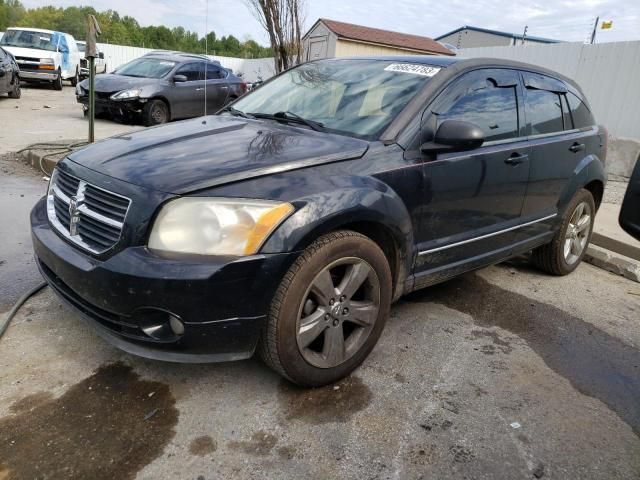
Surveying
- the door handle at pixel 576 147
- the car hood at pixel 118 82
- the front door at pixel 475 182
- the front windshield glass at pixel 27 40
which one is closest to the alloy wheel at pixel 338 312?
the front door at pixel 475 182

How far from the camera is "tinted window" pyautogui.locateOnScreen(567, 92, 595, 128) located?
424 centimetres

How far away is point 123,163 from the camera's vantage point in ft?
8.06

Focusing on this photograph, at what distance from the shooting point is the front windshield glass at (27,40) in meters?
16.8

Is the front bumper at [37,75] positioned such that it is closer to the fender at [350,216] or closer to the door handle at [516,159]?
the door handle at [516,159]

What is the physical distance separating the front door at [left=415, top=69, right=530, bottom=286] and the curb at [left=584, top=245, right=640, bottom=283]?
192cm

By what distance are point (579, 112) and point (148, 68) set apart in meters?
9.47

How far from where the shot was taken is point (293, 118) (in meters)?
3.18

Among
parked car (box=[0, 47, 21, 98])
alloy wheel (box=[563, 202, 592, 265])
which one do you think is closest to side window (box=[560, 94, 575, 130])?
alloy wheel (box=[563, 202, 592, 265])

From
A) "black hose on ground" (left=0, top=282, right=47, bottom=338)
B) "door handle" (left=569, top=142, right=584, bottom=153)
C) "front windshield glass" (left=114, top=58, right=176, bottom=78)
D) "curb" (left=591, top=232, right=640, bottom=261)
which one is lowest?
"black hose on ground" (left=0, top=282, right=47, bottom=338)

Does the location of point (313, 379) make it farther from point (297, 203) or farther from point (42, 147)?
point (42, 147)

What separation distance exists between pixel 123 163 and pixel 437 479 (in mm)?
1992

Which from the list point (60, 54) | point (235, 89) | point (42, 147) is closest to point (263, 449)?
point (42, 147)

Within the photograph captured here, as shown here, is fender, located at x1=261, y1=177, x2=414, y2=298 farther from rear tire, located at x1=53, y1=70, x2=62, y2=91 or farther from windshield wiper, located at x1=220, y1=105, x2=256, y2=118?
rear tire, located at x1=53, y1=70, x2=62, y2=91

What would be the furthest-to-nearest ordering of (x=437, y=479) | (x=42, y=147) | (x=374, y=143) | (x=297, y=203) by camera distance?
(x=42, y=147), (x=374, y=143), (x=297, y=203), (x=437, y=479)
